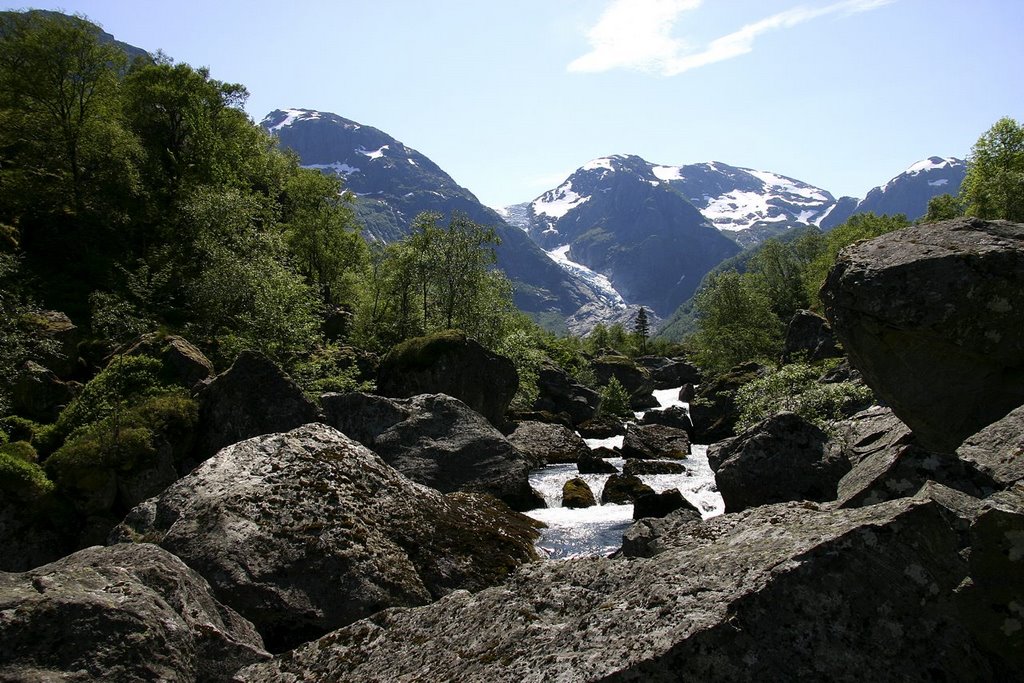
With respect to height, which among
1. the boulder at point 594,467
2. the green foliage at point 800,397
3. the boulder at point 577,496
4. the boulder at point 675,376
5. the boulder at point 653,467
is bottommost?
the boulder at point 675,376

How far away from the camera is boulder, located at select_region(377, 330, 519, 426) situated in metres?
33.9

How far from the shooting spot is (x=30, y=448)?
20594mm

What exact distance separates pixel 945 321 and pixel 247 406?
68.7 feet

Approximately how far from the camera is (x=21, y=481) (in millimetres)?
18438

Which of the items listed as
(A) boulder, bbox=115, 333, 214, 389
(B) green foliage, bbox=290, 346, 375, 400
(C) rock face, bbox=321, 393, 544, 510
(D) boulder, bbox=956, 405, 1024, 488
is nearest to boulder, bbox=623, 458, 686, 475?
(C) rock face, bbox=321, 393, 544, 510

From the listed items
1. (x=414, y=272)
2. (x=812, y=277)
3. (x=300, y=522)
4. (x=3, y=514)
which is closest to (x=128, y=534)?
(x=300, y=522)

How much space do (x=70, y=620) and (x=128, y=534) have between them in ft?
15.1

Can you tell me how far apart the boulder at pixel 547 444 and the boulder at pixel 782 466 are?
777 inches

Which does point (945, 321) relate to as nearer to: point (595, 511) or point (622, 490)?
point (595, 511)

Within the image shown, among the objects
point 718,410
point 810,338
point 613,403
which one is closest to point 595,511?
point 718,410

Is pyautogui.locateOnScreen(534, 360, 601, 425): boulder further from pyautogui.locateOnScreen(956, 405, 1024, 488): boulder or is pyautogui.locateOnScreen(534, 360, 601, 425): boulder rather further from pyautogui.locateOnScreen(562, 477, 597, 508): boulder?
pyautogui.locateOnScreen(956, 405, 1024, 488): boulder

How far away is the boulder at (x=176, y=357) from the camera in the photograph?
25094 mm

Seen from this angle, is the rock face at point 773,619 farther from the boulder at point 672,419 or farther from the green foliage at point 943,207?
the green foliage at point 943,207

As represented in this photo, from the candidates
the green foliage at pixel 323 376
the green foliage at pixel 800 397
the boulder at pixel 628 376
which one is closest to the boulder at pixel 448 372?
the green foliage at pixel 323 376
